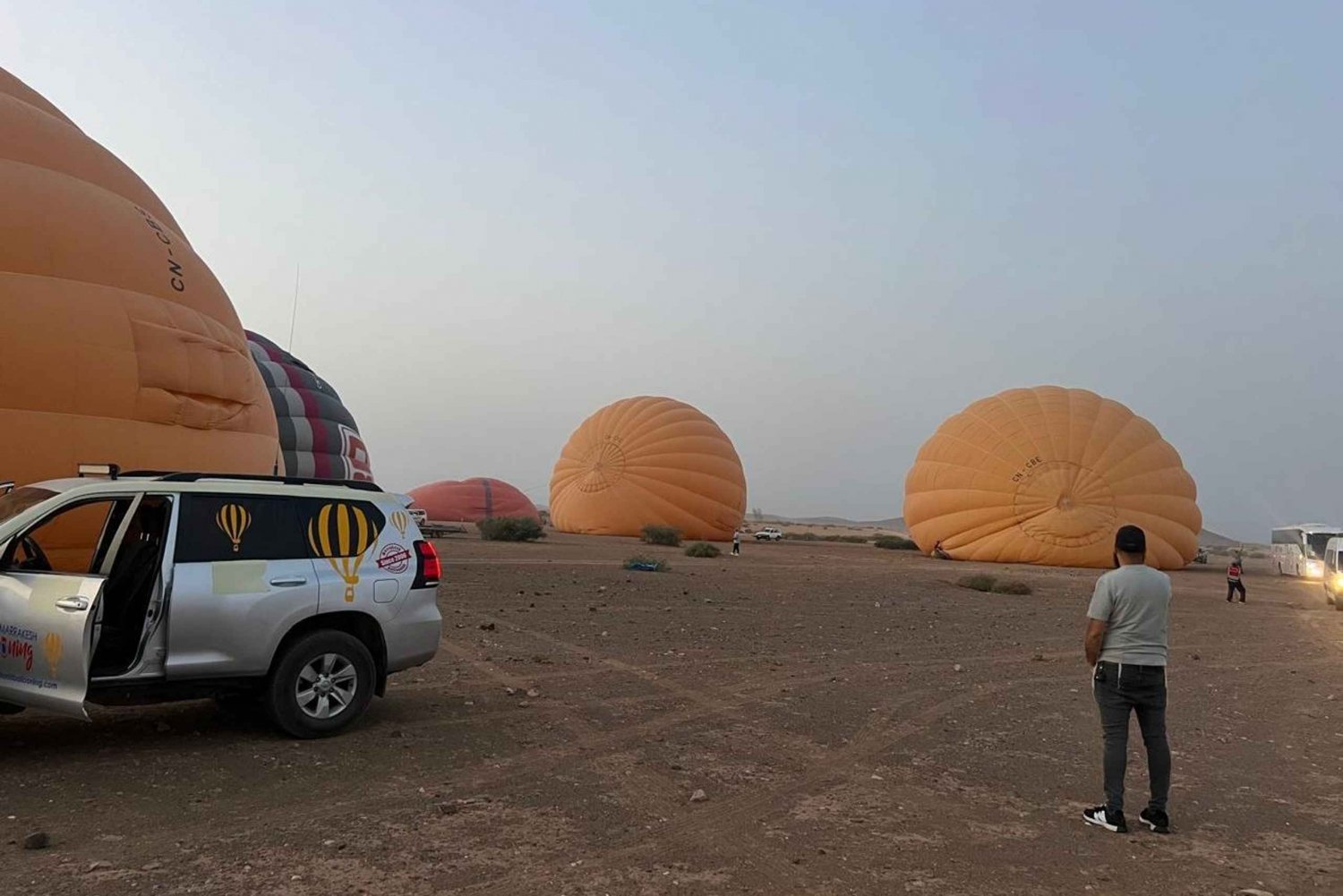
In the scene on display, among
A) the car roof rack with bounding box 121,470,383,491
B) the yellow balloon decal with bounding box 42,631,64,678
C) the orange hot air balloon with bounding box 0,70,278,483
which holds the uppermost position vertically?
the orange hot air balloon with bounding box 0,70,278,483

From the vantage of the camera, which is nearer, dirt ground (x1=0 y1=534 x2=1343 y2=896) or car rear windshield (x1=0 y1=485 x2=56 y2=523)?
dirt ground (x1=0 y1=534 x2=1343 y2=896)

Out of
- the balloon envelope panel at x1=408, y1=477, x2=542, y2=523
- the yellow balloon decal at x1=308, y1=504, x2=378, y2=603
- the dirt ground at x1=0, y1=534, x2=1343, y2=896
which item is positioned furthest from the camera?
the balloon envelope panel at x1=408, y1=477, x2=542, y2=523

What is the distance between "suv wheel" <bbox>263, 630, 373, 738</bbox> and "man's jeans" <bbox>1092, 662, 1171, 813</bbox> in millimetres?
5090

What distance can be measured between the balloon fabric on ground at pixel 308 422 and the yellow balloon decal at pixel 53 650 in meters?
20.3

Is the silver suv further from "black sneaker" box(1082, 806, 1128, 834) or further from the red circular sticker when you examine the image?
"black sneaker" box(1082, 806, 1128, 834)

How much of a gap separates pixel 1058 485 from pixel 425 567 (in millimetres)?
29866

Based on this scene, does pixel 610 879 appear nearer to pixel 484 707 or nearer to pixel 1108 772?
pixel 1108 772

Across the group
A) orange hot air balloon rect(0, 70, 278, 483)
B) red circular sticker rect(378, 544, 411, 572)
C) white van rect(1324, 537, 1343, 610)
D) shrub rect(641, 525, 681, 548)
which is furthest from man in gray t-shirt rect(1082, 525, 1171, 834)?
shrub rect(641, 525, 681, 548)

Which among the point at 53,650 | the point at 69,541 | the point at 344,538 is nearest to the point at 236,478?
the point at 344,538

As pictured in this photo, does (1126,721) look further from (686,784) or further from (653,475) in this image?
(653,475)

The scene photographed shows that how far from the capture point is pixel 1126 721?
559 centimetres

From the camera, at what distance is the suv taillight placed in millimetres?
7617

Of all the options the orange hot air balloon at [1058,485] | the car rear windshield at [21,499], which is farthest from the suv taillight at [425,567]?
the orange hot air balloon at [1058,485]

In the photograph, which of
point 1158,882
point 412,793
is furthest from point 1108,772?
point 412,793
